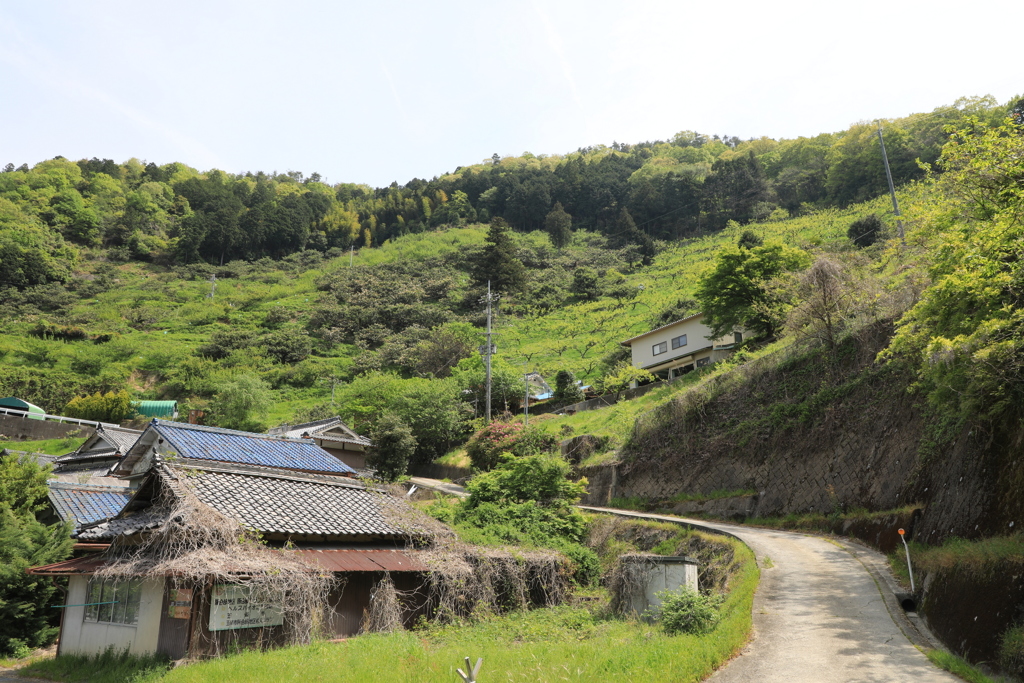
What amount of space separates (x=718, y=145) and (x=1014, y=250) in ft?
437

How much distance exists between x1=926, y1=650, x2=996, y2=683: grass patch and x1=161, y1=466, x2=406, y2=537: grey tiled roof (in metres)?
11.9

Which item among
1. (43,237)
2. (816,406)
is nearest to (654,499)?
(816,406)

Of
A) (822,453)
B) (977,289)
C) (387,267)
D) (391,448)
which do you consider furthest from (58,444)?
(387,267)

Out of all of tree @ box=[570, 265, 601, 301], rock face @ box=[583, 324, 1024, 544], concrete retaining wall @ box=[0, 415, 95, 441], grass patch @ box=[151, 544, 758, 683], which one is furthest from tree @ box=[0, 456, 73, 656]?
tree @ box=[570, 265, 601, 301]

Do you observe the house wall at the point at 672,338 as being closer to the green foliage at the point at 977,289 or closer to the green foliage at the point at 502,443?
the green foliage at the point at 502,443

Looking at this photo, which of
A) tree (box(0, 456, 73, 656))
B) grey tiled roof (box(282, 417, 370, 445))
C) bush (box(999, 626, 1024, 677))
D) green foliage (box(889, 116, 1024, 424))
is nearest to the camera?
bush (box(999, 626, 1024, 677))

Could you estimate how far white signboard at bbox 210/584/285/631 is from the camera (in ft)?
42.3

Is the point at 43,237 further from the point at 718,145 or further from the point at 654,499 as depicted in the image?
the point at 718,145

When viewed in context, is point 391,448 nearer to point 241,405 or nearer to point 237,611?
point 241,405

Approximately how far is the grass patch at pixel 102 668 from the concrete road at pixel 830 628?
1077 centimetres

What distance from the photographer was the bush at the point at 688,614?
1170cm

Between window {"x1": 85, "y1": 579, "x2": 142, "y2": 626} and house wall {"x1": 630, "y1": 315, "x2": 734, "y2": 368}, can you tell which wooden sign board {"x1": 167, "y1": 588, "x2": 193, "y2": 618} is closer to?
window {"x1": 85, "y1": 579, "x2": 142, "y2": 626}

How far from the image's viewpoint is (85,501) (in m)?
20.5

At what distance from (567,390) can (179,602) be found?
106ft
